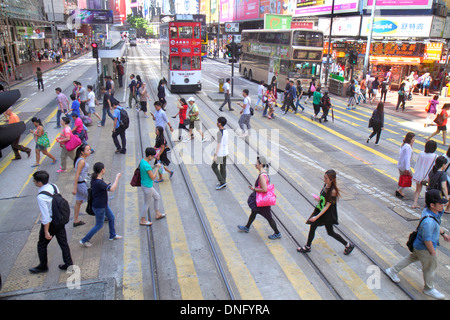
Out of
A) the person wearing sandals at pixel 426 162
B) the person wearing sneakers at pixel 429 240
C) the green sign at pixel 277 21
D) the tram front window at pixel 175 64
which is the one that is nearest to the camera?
the person wearing sneakers at pixel 429 240

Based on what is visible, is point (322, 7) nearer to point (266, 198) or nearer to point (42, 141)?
point (42, 141)

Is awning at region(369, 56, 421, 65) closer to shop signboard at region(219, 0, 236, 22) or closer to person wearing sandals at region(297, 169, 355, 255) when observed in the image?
A: person wearing sandals at region(297, 169, 355, 255)

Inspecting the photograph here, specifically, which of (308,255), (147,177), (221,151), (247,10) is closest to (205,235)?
(147,177)

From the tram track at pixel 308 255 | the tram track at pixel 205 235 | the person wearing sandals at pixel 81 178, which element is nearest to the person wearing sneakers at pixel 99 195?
the person wearing sandals at pixel 81 178

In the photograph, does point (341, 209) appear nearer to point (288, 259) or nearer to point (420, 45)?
point (288, 259)

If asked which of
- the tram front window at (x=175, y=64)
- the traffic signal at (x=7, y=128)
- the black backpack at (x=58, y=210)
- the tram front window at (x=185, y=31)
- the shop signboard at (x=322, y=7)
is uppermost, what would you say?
the shop signboard at (x=322, y=7)

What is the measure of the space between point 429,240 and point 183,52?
768 inches

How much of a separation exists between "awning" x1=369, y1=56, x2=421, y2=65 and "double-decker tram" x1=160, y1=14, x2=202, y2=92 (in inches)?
579

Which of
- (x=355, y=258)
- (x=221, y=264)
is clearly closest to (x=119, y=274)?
(x=221, y=264)

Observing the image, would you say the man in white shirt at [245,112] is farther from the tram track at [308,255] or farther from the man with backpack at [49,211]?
the man with backpack at [49,211]

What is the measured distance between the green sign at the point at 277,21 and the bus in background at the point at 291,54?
29.0 ft

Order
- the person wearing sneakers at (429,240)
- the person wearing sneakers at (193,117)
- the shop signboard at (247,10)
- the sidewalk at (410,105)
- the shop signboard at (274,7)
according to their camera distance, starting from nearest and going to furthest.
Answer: the person wearing sneakers at (429,240)
the person wearing sneakers at (193,117)
the sidewalk at (410,105)
the shop signboard at (274,7)
the shop signboard at (247,10)

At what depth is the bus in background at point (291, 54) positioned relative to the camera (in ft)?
74.8

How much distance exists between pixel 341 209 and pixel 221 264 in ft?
11.6
